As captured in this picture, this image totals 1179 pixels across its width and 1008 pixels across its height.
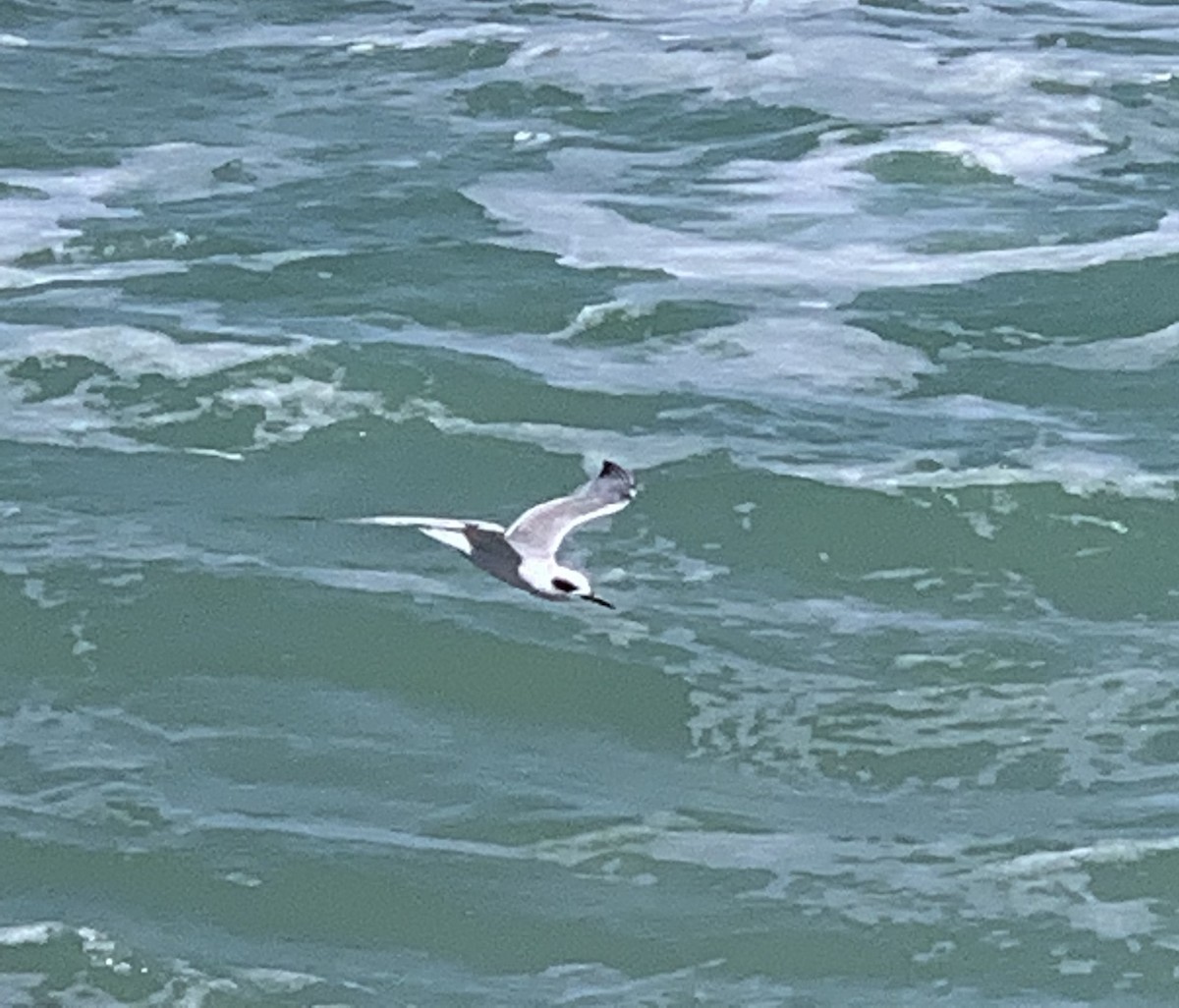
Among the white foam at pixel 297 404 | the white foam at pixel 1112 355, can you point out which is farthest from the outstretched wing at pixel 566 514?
the white foam at pixel 1112 355

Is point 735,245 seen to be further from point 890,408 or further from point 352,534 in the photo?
point 352,534

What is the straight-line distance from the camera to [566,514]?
14.2 metres

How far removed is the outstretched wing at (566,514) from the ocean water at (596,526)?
161 centimetres

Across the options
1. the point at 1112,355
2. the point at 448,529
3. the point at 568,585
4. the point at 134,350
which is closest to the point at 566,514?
the point at 448,529

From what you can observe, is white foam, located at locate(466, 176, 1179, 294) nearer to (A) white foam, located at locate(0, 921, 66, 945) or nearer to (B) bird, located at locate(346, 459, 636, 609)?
(B) bird, located at locate(346, 459, 636, 609)

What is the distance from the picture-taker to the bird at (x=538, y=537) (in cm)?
1339

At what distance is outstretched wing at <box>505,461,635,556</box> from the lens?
13.8 meters

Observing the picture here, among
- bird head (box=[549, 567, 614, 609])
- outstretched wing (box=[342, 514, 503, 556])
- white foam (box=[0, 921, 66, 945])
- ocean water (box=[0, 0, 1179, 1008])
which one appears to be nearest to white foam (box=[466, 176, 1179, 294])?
ocean water (box=[0, 0, 1179, 1008])

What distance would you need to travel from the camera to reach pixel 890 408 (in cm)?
1998

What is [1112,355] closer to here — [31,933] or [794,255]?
[794,255]

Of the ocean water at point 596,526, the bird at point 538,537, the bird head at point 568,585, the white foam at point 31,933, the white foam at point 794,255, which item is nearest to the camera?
the bird head at point 568,585

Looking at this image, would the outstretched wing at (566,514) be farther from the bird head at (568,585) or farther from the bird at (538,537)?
the bird head at (568,585)

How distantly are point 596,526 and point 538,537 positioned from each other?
4.27m

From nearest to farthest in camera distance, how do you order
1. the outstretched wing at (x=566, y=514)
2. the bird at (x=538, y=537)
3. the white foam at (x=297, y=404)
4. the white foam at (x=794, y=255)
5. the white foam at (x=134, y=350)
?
the bird at (x=538, y=537)
the outstretched wing at (x=566, y=514)
the white foam at (x=297, y=404)
the white foam at (x=134, y=350)
the white foam at (x=794, y=255)
